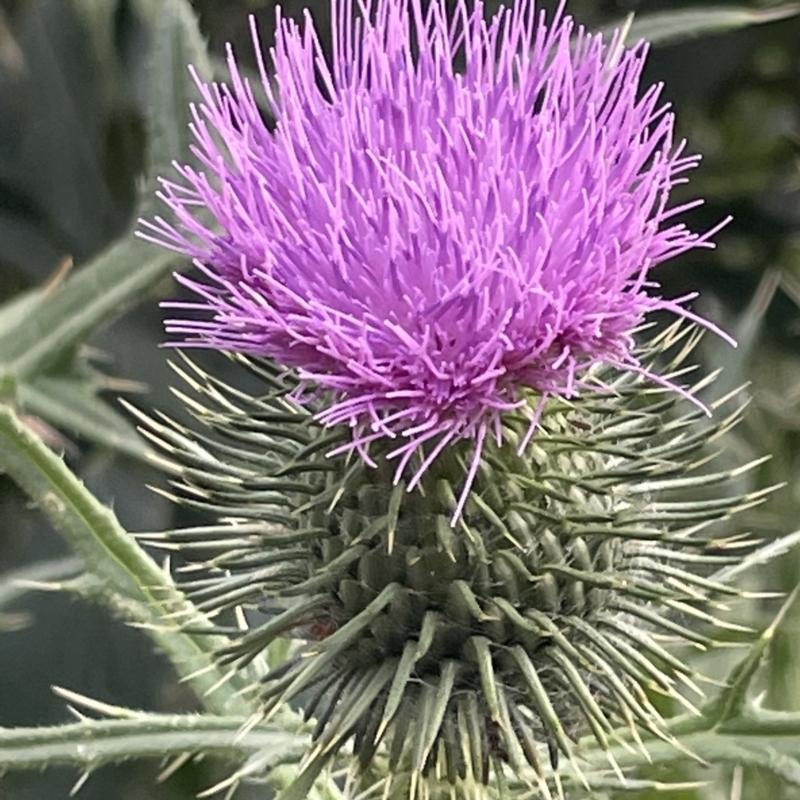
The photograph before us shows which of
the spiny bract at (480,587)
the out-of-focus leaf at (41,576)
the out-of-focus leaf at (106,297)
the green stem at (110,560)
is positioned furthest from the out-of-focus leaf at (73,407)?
the spiny bract at (480,587)

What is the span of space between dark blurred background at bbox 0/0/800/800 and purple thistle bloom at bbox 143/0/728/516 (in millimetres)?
927

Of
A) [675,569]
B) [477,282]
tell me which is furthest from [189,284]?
[675,569]

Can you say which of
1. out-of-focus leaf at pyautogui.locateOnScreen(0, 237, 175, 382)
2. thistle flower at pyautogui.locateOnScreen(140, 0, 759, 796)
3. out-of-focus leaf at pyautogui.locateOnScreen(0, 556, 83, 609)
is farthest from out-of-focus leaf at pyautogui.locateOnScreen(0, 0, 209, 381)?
thistle flower at pyautogui.locateOnScreen(140, 0, 759, 796)

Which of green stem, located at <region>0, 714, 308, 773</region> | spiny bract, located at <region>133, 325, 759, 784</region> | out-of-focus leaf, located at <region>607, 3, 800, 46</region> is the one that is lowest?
green stem, located at <region>0, 714, 308, 773</region>

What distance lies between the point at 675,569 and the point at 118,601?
699 millimetres

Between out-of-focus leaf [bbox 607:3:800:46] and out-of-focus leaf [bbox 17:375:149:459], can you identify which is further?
out-of-focus leaf [bbox 607:3:800:46]

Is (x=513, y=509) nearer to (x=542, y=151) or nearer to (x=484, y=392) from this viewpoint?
(x=484, y=392)

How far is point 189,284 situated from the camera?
3.85ft

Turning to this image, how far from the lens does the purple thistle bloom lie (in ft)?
3.61

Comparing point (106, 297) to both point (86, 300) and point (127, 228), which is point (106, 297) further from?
point (127, 228)

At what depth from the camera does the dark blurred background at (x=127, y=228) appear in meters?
2.31

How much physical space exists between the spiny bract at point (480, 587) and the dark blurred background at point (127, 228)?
33.7 inches

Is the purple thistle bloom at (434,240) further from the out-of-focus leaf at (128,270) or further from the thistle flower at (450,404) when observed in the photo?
the out-of-focus leaf at (128,270)

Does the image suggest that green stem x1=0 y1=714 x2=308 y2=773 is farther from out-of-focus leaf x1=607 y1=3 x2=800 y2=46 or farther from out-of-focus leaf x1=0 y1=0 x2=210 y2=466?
out-of-focus leaf x1=607 y1=3 x2=800 y2=46
